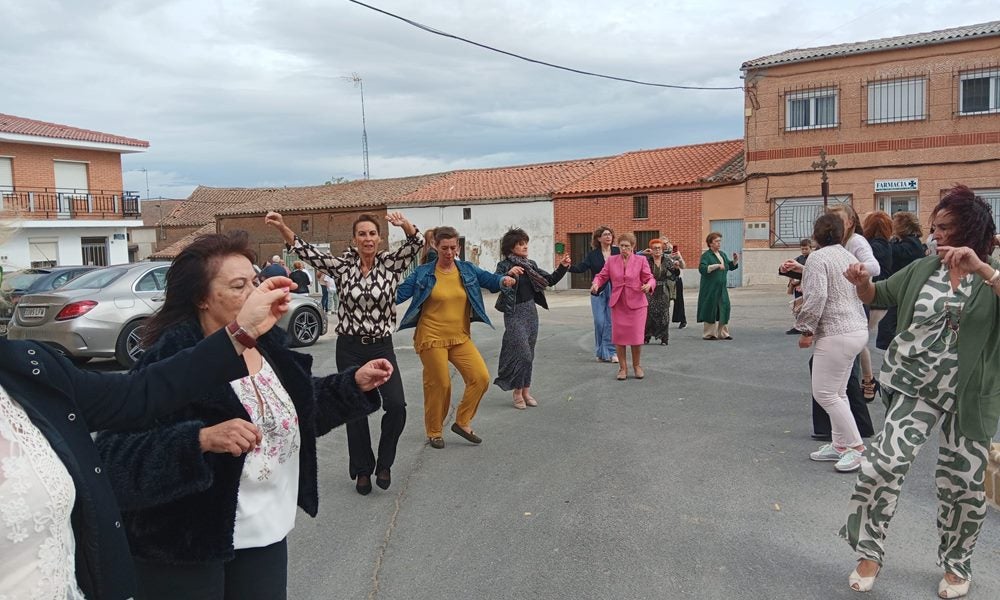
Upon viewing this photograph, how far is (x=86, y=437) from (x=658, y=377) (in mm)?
8583

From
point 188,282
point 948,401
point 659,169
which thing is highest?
point 659,169

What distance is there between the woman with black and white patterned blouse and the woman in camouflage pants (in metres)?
3.16

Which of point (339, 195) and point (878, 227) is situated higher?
point (339, 195)

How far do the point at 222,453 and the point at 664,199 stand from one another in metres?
29.6

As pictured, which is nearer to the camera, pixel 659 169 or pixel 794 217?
pixel 794 217

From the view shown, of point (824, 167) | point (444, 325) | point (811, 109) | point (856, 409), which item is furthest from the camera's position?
point (811, 109)

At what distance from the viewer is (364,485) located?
227 inches

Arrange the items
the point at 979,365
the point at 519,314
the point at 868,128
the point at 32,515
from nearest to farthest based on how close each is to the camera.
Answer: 1. the point at 32,515
2. the point at 979,365
3. the point at 519,314
4. the point at 868,128

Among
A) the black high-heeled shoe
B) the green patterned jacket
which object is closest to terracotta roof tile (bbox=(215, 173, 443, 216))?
the black high-heeled shoe

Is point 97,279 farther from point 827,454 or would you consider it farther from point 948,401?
point 948,401

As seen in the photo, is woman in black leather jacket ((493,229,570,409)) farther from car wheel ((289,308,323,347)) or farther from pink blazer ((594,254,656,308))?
car wheel ((289,308,323,347))

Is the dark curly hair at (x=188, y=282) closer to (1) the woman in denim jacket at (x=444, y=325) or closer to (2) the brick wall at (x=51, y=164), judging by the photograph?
(1) the woman in denim jacket at (x=444, y=325)

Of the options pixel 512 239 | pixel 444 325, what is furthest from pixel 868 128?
A: pixel 444 325

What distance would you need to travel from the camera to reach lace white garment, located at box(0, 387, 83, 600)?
5.48ft
